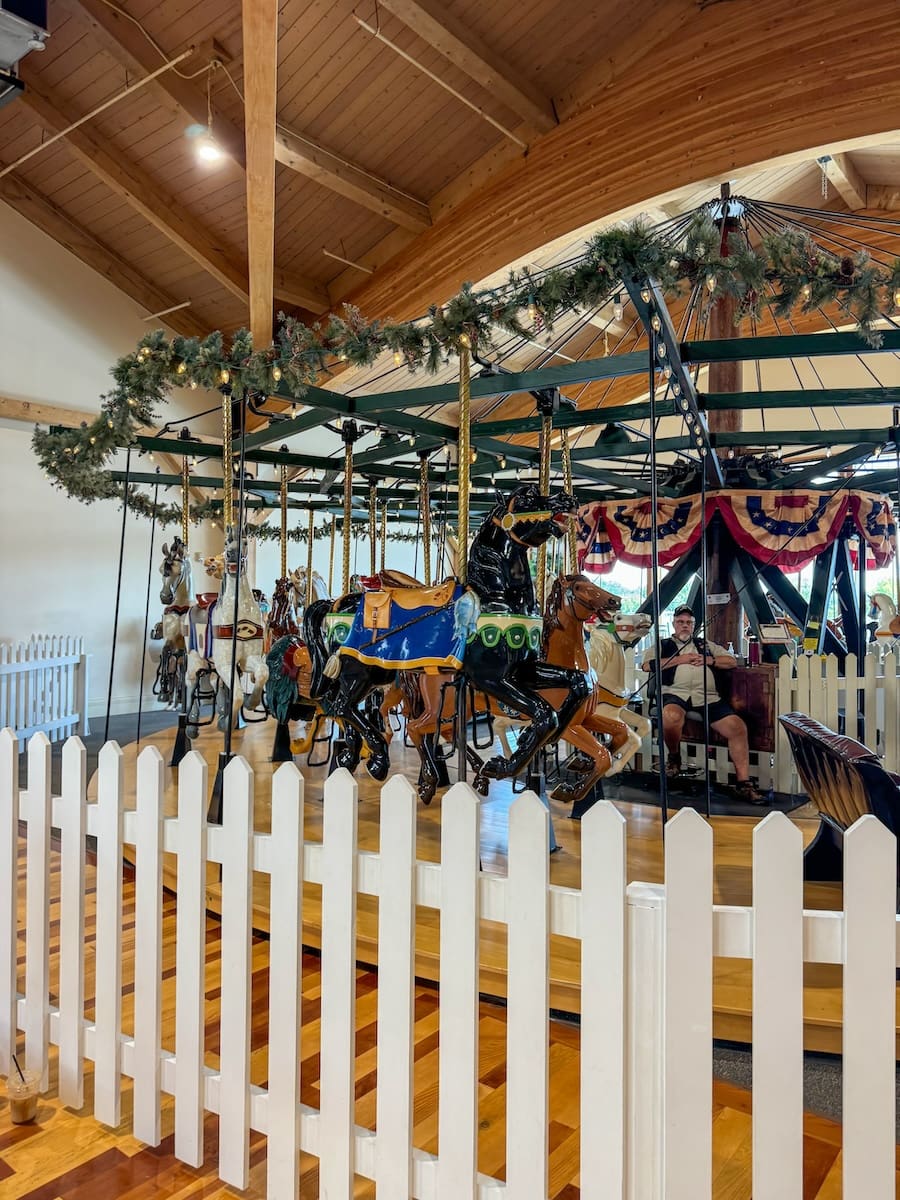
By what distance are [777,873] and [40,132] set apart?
→ 8.72m

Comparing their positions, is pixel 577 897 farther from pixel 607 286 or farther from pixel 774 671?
pixel 774 671

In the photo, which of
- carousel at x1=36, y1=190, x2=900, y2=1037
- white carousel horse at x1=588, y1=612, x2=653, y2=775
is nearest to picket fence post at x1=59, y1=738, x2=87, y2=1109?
carousel at x1=36, y1=190, x2=900, y2=1037

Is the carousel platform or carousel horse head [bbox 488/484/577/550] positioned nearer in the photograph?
the carousel platform

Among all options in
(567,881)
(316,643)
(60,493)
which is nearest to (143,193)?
(60,493)

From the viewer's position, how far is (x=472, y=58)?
5.16 meters

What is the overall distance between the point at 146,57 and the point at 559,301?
5263 mm

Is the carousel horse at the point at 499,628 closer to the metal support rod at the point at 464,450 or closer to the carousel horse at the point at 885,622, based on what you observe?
the metal support rod at the point at 464,450

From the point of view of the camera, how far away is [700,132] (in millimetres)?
4699

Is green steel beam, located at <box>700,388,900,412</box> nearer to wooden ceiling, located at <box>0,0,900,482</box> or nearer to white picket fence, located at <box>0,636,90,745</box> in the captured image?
wooden ceiling, located at <box>0,0,900,482</box>

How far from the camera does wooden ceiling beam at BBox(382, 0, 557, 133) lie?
486 centimetres

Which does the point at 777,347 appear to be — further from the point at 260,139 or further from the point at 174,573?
the point at 174,573

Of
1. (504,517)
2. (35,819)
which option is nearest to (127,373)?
(504,517)

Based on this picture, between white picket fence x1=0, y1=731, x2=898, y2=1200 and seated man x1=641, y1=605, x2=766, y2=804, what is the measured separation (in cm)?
363

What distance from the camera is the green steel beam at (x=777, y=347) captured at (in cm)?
290
